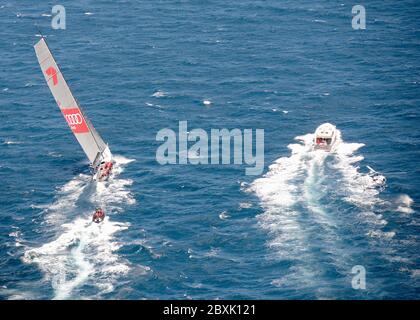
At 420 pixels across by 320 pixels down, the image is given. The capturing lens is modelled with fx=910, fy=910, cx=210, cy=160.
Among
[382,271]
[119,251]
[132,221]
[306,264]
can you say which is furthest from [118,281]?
[382,271]

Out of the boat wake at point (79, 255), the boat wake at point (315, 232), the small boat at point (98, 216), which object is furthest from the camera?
the small boat at point (98, 216)

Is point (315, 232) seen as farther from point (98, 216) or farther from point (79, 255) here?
point (79, 255)

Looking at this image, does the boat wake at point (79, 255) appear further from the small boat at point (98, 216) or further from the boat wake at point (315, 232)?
the boat wake at point (315, 232)

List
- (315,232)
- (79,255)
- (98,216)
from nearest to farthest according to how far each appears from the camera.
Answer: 1. (79,255)
2. (315,232)
3. (98,216)

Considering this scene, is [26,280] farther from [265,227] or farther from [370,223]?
[370,223]

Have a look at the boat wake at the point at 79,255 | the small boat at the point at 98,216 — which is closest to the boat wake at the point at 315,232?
the boat wake at the point at 79,255

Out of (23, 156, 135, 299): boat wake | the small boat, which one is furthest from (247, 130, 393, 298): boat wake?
the small boat

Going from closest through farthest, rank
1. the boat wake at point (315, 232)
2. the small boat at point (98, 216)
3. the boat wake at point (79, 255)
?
the boat wake at point (315, 232), the boat wake at point (79, 255), the small boat at point (98, 216)

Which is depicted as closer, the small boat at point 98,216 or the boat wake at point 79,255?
the boat wake at point 79,255

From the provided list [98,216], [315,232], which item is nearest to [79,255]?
[98,216]

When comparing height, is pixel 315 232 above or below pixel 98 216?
below

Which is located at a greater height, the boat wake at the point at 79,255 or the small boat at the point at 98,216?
the small boat at the point at 98,216
